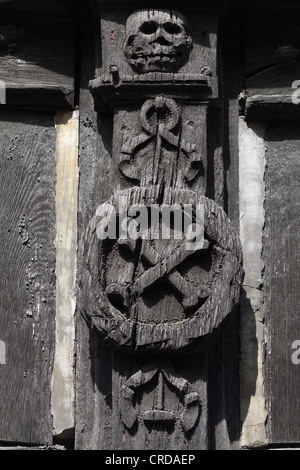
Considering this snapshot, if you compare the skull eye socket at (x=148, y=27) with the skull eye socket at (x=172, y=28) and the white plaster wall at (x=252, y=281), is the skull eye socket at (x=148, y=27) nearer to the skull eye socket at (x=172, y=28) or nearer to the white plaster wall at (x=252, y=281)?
the skull eye socket at (x=172, y=28)

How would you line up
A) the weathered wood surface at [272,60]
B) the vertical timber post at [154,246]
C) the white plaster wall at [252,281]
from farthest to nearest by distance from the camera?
the weathered wood surface at [272,60] → the white plaster wall at [252,281] → the vertical timber post at [154,246]

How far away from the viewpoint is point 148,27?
305 centimetres

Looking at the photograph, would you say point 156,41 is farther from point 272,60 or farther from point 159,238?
point 159,238

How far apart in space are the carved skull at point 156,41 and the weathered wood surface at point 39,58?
Result: 0.81 ft

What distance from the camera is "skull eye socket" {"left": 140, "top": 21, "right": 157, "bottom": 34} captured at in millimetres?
3039

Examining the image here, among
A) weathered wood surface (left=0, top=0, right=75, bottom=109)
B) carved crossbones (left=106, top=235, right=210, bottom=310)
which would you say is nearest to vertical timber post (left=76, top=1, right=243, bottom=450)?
carved crossbones (left=106, top=235, right=210, bottom=310)

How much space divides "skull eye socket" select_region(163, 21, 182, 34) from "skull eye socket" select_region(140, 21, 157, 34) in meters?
0.03

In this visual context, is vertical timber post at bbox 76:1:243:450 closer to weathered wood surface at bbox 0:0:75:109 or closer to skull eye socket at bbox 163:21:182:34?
skull eye socket at bbox 163:21:182:34

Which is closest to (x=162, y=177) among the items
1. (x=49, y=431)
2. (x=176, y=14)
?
(x=176, y=14)

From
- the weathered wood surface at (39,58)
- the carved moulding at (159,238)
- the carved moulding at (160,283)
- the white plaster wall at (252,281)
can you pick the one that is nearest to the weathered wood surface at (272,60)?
the white plaster wall at (252,281)

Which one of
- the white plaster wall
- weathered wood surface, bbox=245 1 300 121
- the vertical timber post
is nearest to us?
the vertical timber post

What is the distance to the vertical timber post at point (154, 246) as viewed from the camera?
2.84m

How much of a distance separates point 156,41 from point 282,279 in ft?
2.25

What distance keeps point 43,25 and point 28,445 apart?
1.12 meters
